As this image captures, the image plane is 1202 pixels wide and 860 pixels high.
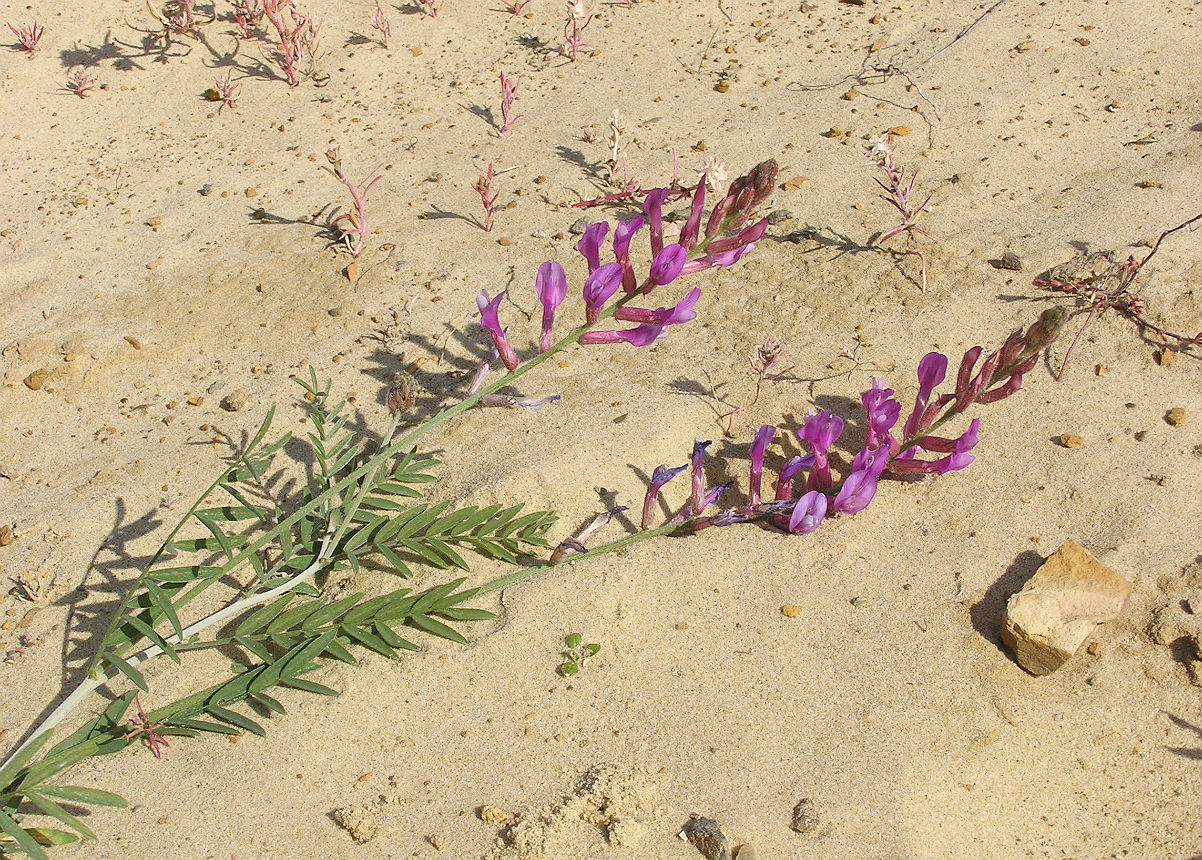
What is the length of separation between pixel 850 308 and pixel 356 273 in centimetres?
205

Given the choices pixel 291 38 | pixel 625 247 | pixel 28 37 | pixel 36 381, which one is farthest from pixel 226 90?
pixel 625 247

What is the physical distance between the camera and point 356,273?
4.13m

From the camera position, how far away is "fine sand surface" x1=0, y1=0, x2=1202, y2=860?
250cm

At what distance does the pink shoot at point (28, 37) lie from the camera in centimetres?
558

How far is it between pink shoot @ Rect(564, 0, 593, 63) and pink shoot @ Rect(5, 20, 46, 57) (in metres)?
3.09

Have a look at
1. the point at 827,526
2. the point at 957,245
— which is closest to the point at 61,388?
the point at 827,526

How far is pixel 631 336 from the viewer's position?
243 centimetres

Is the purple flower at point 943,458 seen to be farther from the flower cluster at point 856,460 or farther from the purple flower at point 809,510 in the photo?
the purple flower at point 809,510

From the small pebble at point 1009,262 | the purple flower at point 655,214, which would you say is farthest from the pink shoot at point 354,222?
the small pebble at point 1009,262

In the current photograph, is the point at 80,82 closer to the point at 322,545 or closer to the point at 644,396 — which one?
the point at 322,545

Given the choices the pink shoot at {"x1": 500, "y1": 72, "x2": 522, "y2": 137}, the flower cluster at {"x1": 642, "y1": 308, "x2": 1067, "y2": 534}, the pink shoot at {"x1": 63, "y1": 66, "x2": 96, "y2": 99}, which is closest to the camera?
the flower cluster at {"x1": 642, "y1": 308, "x2": 1067, "y2": 534}

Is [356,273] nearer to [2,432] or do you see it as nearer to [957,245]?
[2,432]

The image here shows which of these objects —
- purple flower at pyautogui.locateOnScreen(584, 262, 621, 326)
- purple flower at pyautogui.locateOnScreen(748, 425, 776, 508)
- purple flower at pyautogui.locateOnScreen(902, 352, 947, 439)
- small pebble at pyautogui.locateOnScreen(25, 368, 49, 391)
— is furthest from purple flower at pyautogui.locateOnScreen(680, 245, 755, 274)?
small pebble at pyautogui.locateOnScreen(25, 368, 49, 391)

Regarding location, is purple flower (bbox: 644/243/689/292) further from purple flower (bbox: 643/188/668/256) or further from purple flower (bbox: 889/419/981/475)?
purple flower (bbox: 889/419/981/475)
